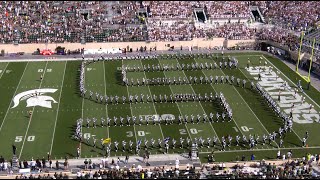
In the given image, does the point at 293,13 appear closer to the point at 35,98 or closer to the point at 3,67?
the point at 3,67

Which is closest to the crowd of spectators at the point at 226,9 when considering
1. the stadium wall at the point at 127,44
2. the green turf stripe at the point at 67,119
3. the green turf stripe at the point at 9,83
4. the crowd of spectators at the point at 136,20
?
the crowd of spectators at the point at 136,20

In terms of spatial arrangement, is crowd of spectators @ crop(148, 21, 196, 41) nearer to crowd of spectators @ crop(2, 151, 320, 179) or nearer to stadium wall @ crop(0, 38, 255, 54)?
stadium wall @ crop(0, 38, 255, 54)

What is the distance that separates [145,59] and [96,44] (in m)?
6.06

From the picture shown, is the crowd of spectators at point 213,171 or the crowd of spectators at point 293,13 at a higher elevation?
the crowd of spectators at point 293,13

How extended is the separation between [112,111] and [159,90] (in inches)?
208

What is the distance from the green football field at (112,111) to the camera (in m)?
32.6

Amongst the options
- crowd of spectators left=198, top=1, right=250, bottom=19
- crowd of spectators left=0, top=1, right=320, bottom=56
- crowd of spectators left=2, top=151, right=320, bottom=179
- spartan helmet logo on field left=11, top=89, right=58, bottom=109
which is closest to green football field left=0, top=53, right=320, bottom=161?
spartan helmet logo on field left=11, top=89, right=58, bottom=109

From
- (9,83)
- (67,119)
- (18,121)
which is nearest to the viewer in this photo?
(18,121)

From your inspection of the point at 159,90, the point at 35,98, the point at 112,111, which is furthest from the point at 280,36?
the point at 35,98

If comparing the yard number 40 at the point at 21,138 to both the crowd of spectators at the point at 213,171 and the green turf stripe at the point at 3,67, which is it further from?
the green turf stripe at the point at 3,67

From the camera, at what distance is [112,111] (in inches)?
1475

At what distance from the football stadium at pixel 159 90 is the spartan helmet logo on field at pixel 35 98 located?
14 cm

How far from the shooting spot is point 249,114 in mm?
37500

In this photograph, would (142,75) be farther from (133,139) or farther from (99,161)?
(99,161)
